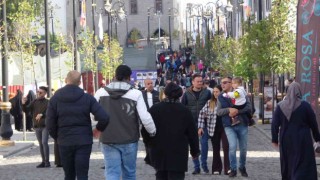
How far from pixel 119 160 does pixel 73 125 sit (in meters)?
0.69

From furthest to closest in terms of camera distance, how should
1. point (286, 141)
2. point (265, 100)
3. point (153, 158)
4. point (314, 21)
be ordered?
point (265, 100) < point (314, 21) < point (286, 141) < point (153, 158)

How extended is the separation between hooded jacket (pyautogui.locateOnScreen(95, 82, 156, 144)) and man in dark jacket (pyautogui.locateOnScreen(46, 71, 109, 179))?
18cm

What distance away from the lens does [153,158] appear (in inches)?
448

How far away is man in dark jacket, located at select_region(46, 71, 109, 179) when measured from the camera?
11477 mm

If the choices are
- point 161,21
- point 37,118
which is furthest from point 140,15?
point 37,118

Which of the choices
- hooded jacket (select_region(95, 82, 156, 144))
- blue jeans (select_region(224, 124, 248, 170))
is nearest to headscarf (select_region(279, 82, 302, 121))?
hooded jacket (select_region(95, 82, 156, 144))

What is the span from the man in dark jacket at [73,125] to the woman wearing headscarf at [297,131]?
2.45 m

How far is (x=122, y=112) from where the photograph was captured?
37.8ft

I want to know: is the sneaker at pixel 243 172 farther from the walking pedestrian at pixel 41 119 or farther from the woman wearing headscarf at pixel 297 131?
the walking pedestrian at pixel 41 119

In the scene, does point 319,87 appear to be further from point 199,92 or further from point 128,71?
point 128,71

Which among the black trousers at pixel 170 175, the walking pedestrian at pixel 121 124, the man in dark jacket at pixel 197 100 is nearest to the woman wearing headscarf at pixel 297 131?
the black trousers at pixel 170 175

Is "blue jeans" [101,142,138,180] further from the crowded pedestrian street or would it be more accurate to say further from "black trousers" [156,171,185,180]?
the crowded pedestrian street

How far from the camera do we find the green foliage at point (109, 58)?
62.8 meters

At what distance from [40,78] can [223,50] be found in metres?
19.9
